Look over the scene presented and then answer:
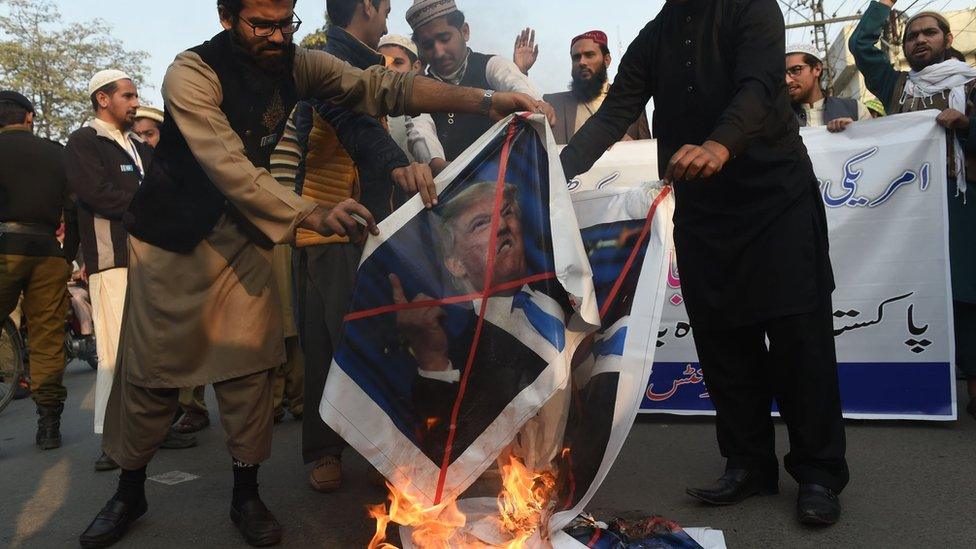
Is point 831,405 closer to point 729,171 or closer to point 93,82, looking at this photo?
point 729,171

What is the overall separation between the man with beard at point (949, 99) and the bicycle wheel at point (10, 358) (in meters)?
5.82

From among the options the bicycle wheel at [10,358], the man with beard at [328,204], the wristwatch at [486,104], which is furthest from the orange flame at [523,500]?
the bicycle wheel at [10,358]

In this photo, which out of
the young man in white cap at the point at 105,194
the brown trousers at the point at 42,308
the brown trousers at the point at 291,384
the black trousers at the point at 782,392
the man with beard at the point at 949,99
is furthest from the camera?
the brown trousers at the point at 291,384

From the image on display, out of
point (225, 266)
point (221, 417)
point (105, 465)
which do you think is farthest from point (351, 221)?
point (105, 465)

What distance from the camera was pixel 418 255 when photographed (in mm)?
2396

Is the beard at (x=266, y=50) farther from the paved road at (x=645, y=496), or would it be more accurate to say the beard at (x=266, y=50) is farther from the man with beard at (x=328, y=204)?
Answer: the paved road at (x=645, y=496)

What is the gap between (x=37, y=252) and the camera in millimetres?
5078

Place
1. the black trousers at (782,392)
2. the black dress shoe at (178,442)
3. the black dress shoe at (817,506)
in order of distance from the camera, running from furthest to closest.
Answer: the black dress shoe at (178,442), the black trousers at (782,392), the black dress shoe at (817,506)

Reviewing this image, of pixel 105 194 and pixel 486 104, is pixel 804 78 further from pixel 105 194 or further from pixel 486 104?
pixel 105 194

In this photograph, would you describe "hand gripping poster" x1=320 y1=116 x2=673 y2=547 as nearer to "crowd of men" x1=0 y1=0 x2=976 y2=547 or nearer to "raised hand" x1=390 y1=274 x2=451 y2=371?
"raised hand" x1=390 y1=274 x2=451 y2=371

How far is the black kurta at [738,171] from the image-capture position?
9.09ft

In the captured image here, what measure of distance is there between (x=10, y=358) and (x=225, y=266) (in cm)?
401

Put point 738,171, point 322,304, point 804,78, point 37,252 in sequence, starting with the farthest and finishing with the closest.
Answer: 1. point 37,252
2. point 804,78
3. point 322,304
4. point 738,171

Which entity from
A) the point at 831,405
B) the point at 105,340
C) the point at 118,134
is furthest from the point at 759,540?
the point at 118,134
